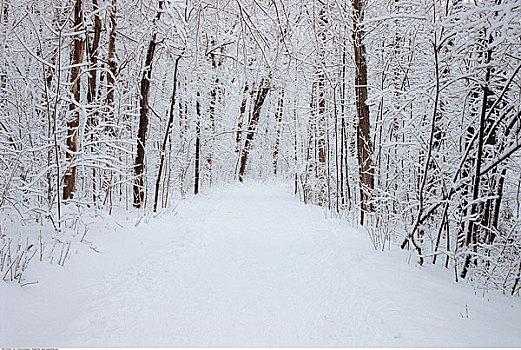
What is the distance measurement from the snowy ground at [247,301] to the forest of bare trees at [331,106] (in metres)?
0.49

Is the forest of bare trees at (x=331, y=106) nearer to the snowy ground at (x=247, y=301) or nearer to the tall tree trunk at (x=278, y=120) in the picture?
the snowy ground at (x=247, y=301)

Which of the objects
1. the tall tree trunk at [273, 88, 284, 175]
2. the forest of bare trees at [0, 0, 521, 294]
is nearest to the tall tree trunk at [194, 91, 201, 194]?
the forest of bare trees at [0, 0, 521, 294]

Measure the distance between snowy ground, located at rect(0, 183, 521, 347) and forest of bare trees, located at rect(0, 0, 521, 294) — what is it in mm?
491

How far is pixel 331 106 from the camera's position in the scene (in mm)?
10344

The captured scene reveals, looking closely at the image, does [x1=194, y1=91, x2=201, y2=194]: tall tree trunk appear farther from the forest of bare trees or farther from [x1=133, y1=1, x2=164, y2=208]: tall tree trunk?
[x1=133, y1=1, x2=164, y2=208]: tall tree trunk

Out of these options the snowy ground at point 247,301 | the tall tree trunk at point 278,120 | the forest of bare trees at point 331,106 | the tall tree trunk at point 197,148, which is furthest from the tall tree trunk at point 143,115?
the tall tree trunk at point 278,120

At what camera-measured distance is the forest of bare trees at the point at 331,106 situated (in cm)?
347

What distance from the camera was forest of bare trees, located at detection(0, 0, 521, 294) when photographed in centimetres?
347

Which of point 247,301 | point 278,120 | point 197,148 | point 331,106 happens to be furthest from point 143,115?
point 278,120

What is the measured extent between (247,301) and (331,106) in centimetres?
840

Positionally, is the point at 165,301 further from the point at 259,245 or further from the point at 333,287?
the point at 259,245

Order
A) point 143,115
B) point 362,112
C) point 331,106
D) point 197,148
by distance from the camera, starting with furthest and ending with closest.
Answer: point 197,148
point 331,106
point 143,115
point 362,112

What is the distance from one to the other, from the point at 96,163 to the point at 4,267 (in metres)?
2.19

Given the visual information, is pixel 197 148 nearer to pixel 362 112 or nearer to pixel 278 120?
pixel 362 112
